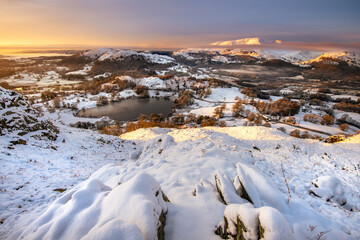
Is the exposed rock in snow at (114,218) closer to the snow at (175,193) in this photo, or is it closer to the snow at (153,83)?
the snow at (175,193)

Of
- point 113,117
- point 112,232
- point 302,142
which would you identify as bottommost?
point 113,117

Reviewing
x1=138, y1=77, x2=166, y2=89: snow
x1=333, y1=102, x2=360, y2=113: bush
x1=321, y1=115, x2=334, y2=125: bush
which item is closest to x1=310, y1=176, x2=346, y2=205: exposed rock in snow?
x1=321, y1=115, x2=334, y2=125: bush

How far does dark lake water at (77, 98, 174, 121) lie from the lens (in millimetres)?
103062

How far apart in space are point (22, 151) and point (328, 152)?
28.3m

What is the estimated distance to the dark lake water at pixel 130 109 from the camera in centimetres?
10306

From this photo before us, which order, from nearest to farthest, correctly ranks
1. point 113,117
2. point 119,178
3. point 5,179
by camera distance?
point 5,179
point 119,178
point 113,117

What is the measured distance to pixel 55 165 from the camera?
11.3 meters

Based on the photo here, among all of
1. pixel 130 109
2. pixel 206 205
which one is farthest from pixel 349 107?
pixel 130 109

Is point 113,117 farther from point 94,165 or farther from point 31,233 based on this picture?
point 31,233

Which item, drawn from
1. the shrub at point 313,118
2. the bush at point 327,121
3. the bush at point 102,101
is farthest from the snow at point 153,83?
the bush at point 327,121

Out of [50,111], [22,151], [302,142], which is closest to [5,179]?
[22,151]

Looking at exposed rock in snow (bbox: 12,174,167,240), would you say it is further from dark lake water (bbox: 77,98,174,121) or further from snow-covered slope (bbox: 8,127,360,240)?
dark lake water (bbox: 77,98,174,121)

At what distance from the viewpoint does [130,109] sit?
4621 inches

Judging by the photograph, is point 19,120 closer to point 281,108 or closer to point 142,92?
point 281,108
